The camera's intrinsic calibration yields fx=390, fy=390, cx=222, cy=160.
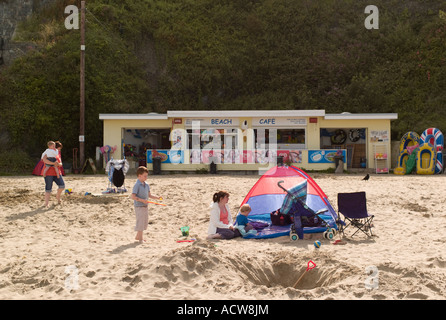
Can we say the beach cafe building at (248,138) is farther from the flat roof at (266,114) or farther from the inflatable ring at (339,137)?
the inflatable ring at (339,137)

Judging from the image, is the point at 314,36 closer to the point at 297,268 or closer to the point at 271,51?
the point at 271,51

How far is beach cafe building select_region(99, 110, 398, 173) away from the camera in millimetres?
19266

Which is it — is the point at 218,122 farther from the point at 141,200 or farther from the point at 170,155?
the point at 141,200

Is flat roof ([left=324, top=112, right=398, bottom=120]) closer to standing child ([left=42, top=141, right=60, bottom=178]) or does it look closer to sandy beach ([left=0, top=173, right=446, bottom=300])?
sandy beach ([left=0, top=173, right=446, bottom=300])

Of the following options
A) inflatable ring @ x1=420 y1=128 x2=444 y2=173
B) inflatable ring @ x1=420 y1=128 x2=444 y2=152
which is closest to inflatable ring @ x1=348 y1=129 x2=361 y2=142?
inflatable ring @ x1=420 y1=128 x2=444 y2=173

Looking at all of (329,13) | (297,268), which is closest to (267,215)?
(297,268)

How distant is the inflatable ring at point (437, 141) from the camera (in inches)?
706

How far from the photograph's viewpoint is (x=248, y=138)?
19797 mm

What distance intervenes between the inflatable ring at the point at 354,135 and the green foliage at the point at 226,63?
2.78m

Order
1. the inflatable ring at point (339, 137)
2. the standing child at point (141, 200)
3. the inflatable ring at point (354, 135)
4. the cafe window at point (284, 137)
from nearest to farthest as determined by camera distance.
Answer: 1. the standing child at point (141, 200)
2. the cafe window at point (284, 137)
3. the inflatable ring at point (354, 135)
4. the inflatable ring at point (339, 137)

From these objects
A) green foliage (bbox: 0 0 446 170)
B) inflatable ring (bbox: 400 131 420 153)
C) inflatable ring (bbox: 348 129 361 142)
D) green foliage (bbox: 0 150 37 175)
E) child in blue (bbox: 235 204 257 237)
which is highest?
green foliage (bbox: 0 0 446 170)

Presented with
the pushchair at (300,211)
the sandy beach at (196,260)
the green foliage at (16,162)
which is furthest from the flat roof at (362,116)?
the green foliage at (16,162)

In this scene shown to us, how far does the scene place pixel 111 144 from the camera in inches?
796

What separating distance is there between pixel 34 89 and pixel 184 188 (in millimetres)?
16565
